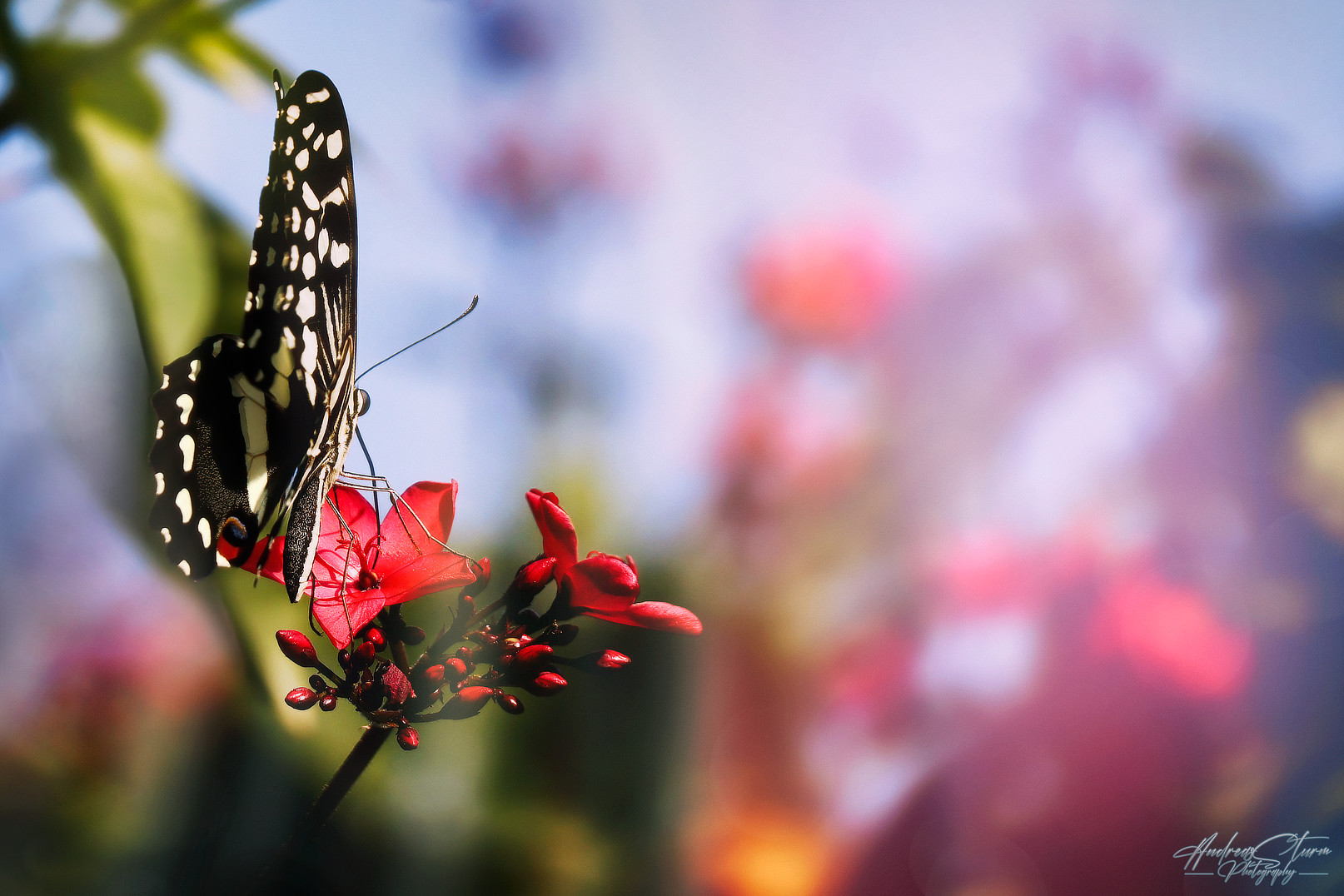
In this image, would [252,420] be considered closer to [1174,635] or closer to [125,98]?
[125,98]

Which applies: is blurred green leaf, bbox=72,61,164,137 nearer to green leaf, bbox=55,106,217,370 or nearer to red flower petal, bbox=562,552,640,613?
green leaf, bbox=55,106,217,370

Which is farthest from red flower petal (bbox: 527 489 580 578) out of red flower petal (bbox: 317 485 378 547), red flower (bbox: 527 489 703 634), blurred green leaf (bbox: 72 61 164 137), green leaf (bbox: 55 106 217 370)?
blurred green leaf (bbox: 72 61 164 137)

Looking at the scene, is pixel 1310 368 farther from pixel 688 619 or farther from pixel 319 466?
pixel 319 466

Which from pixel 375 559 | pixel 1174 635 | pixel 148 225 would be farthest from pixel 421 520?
pixel 1174 635

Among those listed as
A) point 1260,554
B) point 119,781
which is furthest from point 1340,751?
point 119,781

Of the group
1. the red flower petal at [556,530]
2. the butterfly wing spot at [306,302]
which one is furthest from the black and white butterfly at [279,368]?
the red flower petal at [556,530]

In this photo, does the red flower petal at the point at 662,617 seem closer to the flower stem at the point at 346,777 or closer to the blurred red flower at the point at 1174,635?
the flower stem at the point at 346,777
